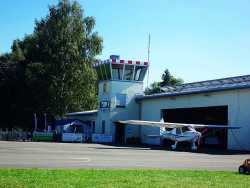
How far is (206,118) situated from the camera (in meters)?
51.3

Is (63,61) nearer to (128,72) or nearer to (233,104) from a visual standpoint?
(128,72)

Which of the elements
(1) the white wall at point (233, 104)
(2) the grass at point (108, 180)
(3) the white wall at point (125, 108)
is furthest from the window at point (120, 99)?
(2) the grass at point (108, 180)

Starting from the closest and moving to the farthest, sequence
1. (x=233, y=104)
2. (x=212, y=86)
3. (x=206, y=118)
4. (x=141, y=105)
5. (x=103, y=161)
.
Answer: (x=103, y=161), (x=233, y=104), (x=212, y=86), (x=206, y=118), (x=141, y=105)

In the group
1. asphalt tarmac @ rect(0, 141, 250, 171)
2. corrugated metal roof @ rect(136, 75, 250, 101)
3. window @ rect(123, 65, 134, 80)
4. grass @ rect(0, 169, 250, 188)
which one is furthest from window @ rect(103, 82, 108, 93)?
grass @ rect(0, 169, 250, 188)

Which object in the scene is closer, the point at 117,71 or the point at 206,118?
the point at 206,118

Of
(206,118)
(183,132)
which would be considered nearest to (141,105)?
(206,118)

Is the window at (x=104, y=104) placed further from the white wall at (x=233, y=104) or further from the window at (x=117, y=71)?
the white wall at (x=233, y=104)

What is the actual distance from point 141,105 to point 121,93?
2.75 m

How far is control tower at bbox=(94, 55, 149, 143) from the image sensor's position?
5581 cm

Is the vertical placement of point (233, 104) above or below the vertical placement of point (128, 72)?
below

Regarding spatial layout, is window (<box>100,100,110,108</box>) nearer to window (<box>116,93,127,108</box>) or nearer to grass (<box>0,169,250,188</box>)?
window (<box>116,93,127,108</box>)

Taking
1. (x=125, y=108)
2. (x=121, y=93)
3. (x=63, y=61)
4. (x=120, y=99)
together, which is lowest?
(x=125, y=108)

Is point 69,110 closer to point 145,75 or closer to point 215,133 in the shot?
point 145,75

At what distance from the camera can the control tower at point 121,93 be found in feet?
183
